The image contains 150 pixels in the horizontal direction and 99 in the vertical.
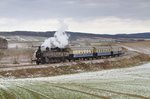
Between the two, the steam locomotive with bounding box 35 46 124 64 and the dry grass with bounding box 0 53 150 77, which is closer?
the dry grass with bounding box 0 53 150 77

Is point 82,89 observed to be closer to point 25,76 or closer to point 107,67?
point 25,76

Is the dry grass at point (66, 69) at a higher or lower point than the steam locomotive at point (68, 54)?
lower

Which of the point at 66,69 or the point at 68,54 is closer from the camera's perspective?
the point at 66,69

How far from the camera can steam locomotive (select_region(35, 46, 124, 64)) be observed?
299ft

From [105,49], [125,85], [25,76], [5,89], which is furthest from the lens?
[105,49]

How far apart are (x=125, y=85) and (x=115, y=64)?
44849 millimetres

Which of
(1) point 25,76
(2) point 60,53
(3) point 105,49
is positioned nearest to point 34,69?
(1) point 25,76

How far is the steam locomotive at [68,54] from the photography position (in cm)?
9125

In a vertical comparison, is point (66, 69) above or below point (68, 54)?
below

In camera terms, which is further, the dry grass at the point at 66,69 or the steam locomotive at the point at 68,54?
the steam locomotive at the point at 68,54

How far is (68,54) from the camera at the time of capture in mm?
97875

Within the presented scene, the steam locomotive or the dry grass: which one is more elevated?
the steam locomotive

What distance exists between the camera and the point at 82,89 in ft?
163

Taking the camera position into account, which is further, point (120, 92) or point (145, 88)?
point (145, 88)
